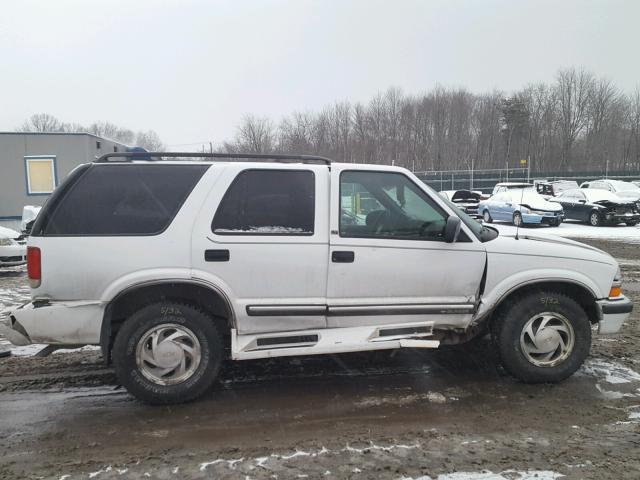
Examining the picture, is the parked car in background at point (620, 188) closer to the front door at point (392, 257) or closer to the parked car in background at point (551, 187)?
the parked car in background at point (551, 187)

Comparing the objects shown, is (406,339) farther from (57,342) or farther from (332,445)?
(57,342)

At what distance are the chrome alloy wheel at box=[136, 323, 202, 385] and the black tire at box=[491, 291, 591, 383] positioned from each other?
267 cm

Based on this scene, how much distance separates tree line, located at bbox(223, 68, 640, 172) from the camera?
6209 centimetres

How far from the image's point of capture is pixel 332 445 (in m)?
3.38

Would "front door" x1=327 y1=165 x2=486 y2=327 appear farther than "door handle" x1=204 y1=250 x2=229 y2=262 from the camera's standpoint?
Yes

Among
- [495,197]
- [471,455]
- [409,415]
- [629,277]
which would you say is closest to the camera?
[471,455]

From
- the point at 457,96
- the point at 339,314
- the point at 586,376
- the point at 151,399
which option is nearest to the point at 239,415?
the point at 151,399

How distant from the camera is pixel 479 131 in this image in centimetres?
6981

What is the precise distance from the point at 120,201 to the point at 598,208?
21548mm

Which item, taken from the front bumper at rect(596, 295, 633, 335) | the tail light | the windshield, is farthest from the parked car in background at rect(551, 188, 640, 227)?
the tail light

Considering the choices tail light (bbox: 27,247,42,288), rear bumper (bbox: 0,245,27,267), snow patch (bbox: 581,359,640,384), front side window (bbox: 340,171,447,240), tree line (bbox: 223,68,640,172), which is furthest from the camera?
tree line (bbox: 223,68,640,172)

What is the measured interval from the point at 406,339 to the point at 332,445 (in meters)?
1.18

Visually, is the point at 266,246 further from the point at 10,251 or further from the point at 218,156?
the point at 10,251

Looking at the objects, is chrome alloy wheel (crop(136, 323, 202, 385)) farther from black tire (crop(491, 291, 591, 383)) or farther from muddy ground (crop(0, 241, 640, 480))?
black tire (crop(491, 291, 591, 383))
